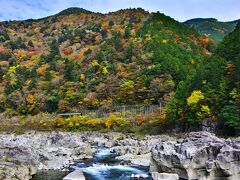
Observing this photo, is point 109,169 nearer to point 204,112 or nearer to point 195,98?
point 204,112

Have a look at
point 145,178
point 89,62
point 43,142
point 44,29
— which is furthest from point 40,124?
point 44,29

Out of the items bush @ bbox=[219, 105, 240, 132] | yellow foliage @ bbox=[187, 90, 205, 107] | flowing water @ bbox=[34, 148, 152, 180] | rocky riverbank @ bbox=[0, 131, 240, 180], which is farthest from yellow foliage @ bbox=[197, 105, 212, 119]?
rocky riverbank @ bbox=[0, 131, 240, 180]

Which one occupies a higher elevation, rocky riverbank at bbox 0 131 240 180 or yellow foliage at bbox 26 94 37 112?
yellow foliage at bbox 26 94 37 112

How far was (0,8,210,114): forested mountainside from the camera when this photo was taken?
99.6m

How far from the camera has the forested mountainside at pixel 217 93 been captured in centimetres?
6272

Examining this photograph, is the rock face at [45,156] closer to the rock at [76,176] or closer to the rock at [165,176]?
the rock at [76,176]

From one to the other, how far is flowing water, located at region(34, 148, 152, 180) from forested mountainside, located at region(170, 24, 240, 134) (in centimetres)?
2503

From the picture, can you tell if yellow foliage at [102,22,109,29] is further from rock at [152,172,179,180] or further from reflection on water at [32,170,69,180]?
rock at [152,172,179,180]

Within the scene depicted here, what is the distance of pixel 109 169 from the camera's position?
36531 mm

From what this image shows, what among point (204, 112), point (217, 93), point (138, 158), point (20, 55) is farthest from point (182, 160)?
point (20, 55)

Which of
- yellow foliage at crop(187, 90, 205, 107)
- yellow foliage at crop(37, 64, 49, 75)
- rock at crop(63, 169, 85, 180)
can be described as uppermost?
yellow foliage at crop(37, 64, 49, 75)

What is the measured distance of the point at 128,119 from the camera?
8588cm

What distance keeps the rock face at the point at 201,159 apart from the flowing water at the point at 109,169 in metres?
2.30

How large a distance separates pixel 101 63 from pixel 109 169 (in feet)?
262
